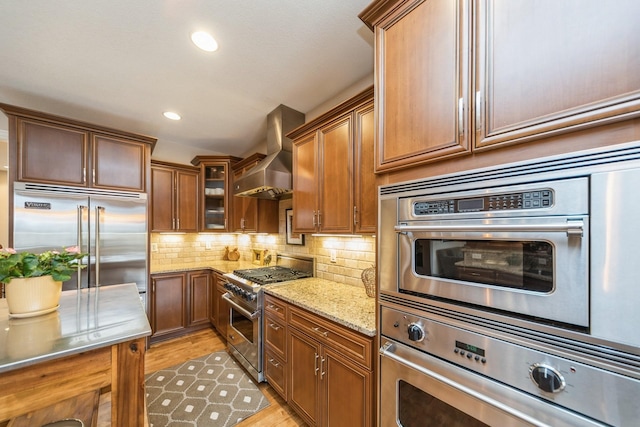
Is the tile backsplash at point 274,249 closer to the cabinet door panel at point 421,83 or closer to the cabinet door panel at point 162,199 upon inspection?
the cabinet door panel at point 162,199

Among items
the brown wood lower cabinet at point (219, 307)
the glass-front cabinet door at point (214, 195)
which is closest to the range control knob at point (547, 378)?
the brown wood lower cabinet at point (219, 307)

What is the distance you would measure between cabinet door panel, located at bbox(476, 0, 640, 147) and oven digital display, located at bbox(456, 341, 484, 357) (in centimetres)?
76

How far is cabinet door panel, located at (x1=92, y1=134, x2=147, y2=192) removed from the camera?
255 centimetres

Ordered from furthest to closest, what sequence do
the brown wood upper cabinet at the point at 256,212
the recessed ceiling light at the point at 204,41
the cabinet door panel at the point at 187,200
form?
1. the cabinet door panel at the point at 187,200
2. the brown wood upper cabinet at the point at 256,212
3. the recessed ceiling light at the point at 204,41

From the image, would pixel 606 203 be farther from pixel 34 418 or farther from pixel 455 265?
pixel 34 418

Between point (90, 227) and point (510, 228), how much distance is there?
3.39m

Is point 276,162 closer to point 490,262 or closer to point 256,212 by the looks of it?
point 256,212

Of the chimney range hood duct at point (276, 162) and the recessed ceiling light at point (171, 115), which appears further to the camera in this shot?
the recessed ceiling light at point (171, 115)

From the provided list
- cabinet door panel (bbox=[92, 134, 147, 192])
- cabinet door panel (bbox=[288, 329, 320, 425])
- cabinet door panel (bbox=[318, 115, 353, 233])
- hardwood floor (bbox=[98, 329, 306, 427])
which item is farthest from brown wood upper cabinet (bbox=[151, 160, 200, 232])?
cabinet door panel (bbox=[288, 329, 320, 425])

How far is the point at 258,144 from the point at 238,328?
2572mm

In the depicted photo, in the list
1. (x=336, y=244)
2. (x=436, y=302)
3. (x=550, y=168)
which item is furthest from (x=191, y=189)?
(x=550, y=168)

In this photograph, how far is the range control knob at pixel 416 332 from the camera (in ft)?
3.45

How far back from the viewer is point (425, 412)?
107cm

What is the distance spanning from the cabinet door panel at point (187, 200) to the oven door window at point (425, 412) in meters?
3.44
